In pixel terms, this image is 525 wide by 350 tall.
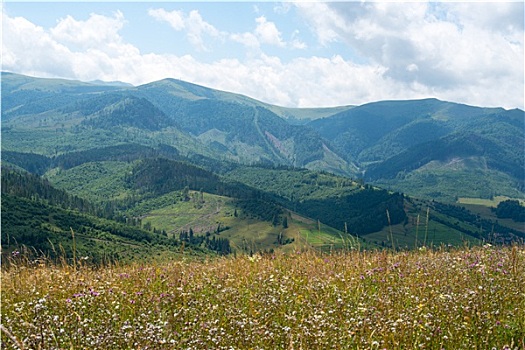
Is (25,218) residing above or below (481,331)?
below

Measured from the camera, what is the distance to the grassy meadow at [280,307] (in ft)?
Result: 19.8

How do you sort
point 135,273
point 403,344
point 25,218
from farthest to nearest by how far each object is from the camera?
1. point 25,218
2. point 135,273
3. point 403,344

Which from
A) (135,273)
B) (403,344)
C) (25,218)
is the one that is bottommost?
(25,218)

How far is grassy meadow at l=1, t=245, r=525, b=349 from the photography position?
238 inches

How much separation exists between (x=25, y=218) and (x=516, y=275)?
200 metres

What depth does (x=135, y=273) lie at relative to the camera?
11531 mm

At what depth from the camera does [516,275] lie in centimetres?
878

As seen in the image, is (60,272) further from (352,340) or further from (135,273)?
(352,340)

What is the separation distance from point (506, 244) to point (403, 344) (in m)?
10.7

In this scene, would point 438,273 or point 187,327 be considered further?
point 438,273

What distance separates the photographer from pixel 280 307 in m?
7.85

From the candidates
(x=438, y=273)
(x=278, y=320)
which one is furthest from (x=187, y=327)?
(x=438, y=273)

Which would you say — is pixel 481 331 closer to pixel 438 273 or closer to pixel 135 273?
pixel 438 273

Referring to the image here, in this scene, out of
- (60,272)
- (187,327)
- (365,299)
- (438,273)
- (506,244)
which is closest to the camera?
(187,327)
